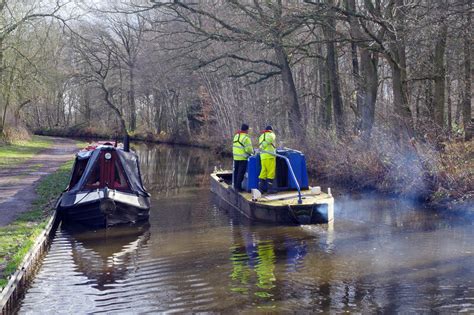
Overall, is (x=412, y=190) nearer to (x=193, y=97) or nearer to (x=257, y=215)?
(x=257, y=215)

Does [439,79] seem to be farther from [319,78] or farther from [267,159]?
[319,78]

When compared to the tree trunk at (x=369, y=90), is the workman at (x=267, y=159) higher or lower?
lower

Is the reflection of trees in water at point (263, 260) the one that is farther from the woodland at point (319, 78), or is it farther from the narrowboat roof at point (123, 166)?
the woodland at point (319, 78)

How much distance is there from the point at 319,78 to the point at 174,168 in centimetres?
854

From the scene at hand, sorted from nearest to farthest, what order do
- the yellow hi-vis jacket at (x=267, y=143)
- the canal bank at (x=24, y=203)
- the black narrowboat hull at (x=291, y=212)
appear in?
the canal bank at (x=24, y=203) → the black narrowboat hull at (x=291, y=212) → the yellow hi-vis jacket at (x=267, y=143)

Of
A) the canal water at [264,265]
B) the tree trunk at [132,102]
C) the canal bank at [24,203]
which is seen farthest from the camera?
the tree trunk at [132,102]

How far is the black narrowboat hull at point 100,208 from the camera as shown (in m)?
13.5

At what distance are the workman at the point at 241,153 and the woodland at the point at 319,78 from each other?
152 inches

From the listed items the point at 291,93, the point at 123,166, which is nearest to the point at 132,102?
the point at 291,93

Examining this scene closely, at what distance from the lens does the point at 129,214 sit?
14.0 m

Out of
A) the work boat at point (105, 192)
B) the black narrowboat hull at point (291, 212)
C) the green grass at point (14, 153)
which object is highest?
the green grass at point (14, 153)

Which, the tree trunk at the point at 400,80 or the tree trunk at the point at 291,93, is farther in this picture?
the tree trunk at the point at 291,93

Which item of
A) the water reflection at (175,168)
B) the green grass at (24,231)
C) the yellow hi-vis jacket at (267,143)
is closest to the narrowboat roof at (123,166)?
the green grass at (24,231)

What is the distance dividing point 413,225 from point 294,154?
3390 mm
